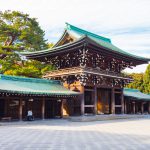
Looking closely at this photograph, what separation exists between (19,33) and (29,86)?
17017 millimetres

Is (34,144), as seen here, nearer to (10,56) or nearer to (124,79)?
(124,79)

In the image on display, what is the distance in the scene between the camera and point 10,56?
40.2 metres

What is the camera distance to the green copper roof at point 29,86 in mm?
24250

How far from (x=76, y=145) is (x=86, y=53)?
19649 millimetres

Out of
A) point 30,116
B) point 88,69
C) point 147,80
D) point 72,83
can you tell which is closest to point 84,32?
point 72,83

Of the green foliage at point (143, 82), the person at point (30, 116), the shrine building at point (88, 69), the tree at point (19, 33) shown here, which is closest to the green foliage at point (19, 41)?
the tree at point (19, 33)

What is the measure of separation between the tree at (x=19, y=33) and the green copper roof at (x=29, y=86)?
39.4 feet

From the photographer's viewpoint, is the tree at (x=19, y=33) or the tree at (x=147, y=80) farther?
the tree at (x=147, y=80)

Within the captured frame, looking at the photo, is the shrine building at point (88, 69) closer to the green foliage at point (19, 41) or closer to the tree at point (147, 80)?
the green foliage at point (19, 41)

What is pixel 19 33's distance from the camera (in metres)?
41.9

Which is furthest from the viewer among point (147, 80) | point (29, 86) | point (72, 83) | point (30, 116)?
point (147, 80)

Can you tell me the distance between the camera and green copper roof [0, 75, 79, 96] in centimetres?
2425

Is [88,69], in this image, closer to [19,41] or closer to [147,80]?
[19,41]

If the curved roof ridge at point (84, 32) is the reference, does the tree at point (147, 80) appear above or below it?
below
